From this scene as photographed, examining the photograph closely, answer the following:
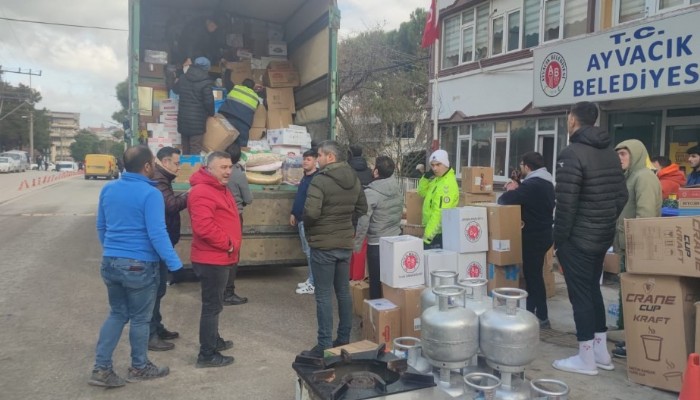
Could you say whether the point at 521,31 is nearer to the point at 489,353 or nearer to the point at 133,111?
the point at 133,111

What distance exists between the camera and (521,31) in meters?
12.7

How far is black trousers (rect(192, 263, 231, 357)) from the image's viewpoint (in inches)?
166

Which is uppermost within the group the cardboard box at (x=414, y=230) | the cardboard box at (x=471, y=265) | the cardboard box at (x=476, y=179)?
the cardboard box at (x=476, y=179)

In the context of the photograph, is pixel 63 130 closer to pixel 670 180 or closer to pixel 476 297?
pixel 670 180

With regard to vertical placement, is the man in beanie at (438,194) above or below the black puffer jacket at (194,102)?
below

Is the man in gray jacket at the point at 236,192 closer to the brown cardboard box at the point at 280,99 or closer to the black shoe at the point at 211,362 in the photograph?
the black shoe at the point at 211,362

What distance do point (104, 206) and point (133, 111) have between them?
150 inches

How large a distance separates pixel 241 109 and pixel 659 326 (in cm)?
607

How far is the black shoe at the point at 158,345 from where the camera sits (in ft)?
15.5

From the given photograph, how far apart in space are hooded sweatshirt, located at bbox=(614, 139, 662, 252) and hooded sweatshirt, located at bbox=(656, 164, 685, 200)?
6.74ft

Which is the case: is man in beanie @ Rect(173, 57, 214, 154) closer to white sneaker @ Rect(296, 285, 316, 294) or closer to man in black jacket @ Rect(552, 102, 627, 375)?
white sneaker @ Rect(296, 285, 316, 294)

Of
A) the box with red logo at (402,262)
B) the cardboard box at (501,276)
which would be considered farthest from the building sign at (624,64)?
the box with red logo at (402,262)

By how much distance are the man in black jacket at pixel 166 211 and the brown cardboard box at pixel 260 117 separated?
11.8 ft

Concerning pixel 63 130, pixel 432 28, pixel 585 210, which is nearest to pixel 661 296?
pixel 585 210
